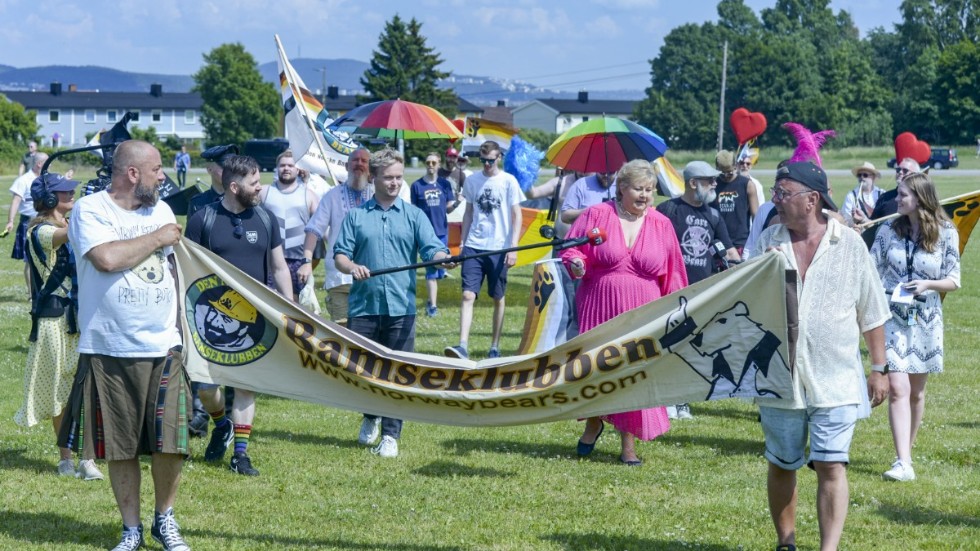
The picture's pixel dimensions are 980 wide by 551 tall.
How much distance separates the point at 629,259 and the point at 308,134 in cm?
642

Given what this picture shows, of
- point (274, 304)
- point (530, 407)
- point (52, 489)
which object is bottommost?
point (52, 489)

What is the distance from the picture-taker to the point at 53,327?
757 centimetres

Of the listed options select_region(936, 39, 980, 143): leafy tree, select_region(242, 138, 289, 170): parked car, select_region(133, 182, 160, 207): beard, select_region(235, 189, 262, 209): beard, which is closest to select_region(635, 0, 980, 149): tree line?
select_region(936, 39, 980, 143): leafy tree

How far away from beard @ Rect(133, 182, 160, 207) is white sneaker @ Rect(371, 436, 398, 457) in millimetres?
3013

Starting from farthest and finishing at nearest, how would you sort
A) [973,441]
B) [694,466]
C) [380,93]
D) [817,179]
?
[380,93] < [973,441] < [694,466] < [817,179]

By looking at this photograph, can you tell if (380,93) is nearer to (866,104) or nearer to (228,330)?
(866,104)

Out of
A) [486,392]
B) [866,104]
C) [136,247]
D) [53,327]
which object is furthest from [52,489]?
[866,104]

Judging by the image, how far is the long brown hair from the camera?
24.1 feet

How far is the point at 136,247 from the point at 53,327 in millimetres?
2213

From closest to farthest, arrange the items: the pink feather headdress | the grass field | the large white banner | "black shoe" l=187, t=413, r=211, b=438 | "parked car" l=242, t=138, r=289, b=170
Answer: the large white banner → the grass field → "black shoe" l=187, t=413, r=211, b=438 → the pink feather headdress → "parked car" l=242, t=138, r=289, b=170

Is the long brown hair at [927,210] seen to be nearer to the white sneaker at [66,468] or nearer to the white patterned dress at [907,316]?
the white patterned dress at [907,316]

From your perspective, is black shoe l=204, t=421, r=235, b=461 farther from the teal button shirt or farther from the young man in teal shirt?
the teal button shirt

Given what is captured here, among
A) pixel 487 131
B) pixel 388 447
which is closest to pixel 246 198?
pixel 388 447

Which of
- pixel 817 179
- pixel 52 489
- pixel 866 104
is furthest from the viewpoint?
pixel 866 104
